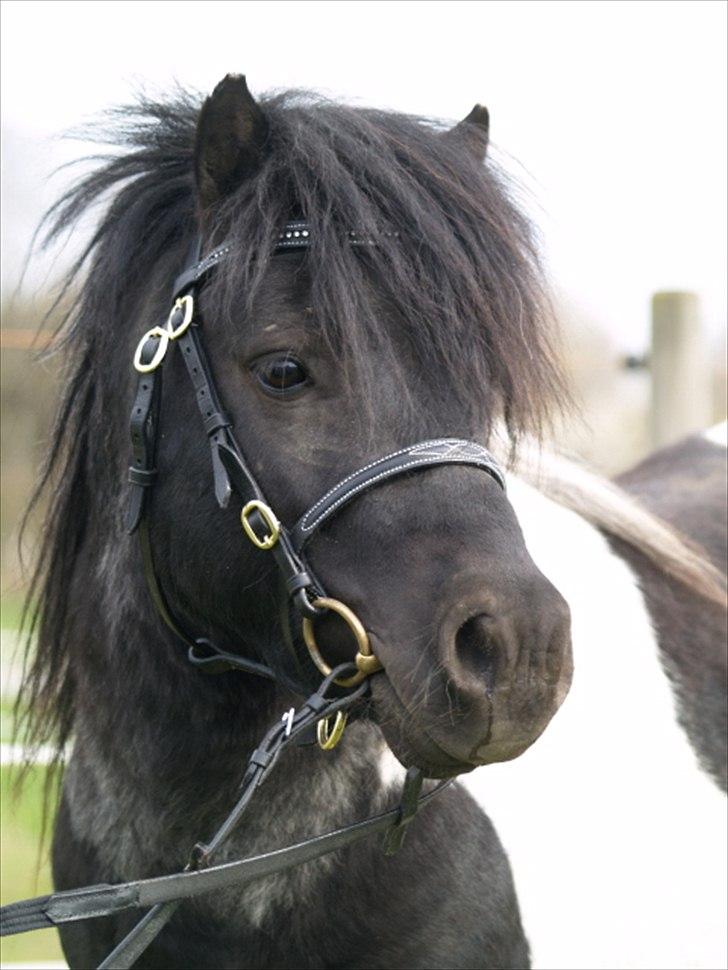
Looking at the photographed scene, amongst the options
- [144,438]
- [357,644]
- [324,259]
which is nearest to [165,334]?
[144,438]

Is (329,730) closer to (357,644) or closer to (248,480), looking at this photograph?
(357,644)

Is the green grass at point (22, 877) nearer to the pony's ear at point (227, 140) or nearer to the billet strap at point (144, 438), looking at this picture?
the billet strap at point (144, 438)

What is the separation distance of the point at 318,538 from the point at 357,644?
0.15m

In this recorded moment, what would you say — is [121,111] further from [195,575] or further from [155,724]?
[155,724]

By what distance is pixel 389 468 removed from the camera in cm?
163

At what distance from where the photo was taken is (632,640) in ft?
8.41

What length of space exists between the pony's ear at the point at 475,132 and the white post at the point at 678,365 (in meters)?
3.33

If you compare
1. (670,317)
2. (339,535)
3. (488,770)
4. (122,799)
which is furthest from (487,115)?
(670,317)

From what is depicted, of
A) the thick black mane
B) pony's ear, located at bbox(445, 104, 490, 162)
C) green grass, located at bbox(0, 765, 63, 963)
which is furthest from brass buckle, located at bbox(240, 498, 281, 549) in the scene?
green grass, located at bbox(0, 765, 63, 963)

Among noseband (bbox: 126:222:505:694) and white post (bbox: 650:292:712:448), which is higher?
noseband (bbox: 126:222:505:694)

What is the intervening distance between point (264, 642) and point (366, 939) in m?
0.54

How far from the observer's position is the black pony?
5.19 ft

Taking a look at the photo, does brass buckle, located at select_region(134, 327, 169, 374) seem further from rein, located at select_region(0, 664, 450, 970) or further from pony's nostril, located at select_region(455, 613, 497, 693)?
pony's nostril, located at select_region(455, 613, 497, 693)

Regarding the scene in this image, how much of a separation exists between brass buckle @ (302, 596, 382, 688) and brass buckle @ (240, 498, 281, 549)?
11 centimetres
